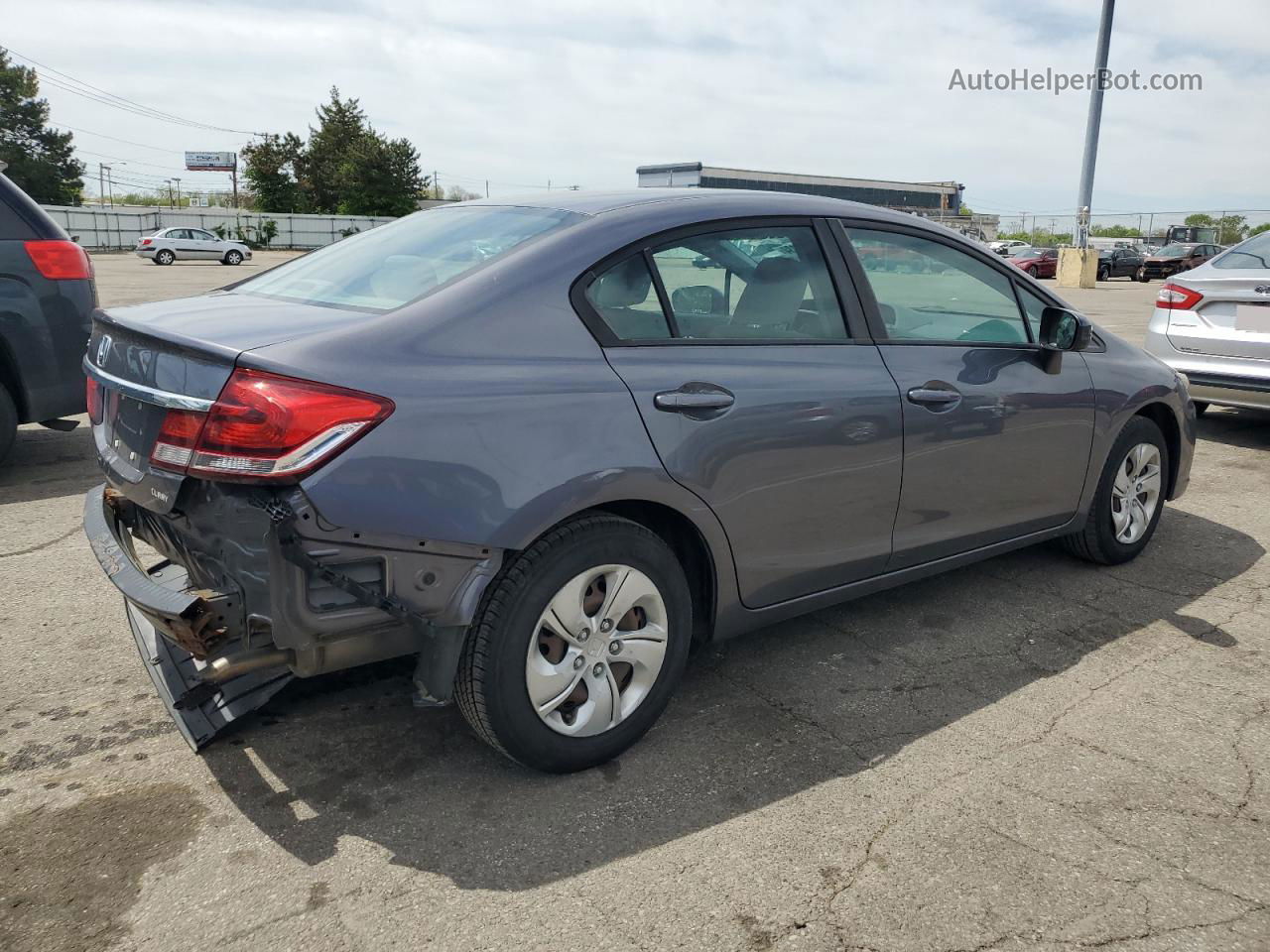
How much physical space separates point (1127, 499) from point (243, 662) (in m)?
3.95

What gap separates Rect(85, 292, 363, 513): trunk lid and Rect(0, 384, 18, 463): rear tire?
128 inches

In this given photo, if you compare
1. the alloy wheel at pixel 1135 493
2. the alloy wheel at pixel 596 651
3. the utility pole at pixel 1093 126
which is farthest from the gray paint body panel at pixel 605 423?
the utility pole at pixel 1093 126

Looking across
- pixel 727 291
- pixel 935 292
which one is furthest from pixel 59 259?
pixel 935 292

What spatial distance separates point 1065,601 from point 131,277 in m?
28.0

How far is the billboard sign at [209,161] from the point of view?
336ft

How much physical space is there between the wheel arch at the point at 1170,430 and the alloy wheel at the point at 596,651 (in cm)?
293

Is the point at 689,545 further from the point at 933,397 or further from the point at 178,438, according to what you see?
the point at 178,438

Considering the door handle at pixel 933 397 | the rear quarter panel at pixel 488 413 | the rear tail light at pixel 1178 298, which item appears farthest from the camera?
the rear tail light at pixel 1178 298

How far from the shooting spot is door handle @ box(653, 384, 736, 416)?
2922mm

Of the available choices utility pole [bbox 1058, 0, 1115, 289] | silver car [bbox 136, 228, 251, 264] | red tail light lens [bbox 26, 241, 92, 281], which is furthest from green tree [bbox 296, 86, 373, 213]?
red tail light lens [bbox 26, 241, 92, 281]

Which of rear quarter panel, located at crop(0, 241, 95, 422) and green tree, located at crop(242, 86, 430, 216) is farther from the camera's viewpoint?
green tree, located at crop(242, 86, 430, 216)

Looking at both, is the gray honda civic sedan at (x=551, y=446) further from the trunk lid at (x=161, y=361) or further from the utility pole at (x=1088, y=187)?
the utility pole at (x=1088, y=187)

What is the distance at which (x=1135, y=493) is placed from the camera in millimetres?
4809

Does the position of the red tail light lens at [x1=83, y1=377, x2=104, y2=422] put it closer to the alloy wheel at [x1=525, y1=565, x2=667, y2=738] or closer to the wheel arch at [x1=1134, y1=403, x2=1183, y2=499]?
the alloy wheel at [x1=525, y1=565, x2=667, y2=738]
